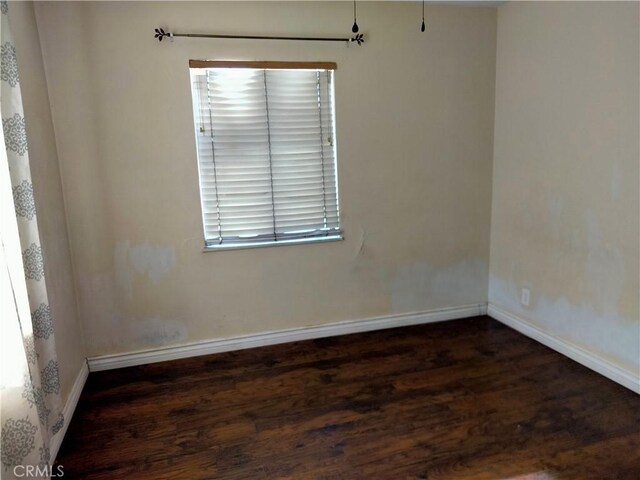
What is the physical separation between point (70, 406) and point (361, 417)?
1.53 m

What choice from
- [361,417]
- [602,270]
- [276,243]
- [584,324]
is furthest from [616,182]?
[276,243]

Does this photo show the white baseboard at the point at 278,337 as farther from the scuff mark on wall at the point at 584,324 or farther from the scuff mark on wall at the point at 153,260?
the scuff mark on wall at the point at 153,260

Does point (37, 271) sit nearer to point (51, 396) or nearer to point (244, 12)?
point (51, 396)

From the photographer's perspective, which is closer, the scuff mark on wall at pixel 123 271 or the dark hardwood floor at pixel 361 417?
the dark hardwood floor at pixel 361 417

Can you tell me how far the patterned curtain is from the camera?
1.38 meters

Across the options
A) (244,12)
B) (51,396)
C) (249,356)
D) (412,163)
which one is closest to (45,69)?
(244,12)

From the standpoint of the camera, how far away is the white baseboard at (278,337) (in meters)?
2.81

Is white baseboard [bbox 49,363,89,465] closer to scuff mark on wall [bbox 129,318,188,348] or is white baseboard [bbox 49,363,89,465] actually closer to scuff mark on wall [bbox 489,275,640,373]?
scuff mark on wall [bbox 129,318,188,348]

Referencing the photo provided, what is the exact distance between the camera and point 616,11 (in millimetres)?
2223

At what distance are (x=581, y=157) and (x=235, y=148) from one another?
2.09 m

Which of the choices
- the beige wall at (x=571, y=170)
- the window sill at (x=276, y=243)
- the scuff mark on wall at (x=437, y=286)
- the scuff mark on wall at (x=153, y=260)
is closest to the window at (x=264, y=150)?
the window sill at (x=276, y=243)

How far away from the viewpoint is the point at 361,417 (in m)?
2.18

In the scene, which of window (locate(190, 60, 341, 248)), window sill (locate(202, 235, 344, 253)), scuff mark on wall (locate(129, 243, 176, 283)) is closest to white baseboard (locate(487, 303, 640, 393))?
window sill (locate(202, 235, 344, 253))

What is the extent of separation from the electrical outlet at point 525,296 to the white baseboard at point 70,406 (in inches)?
115
